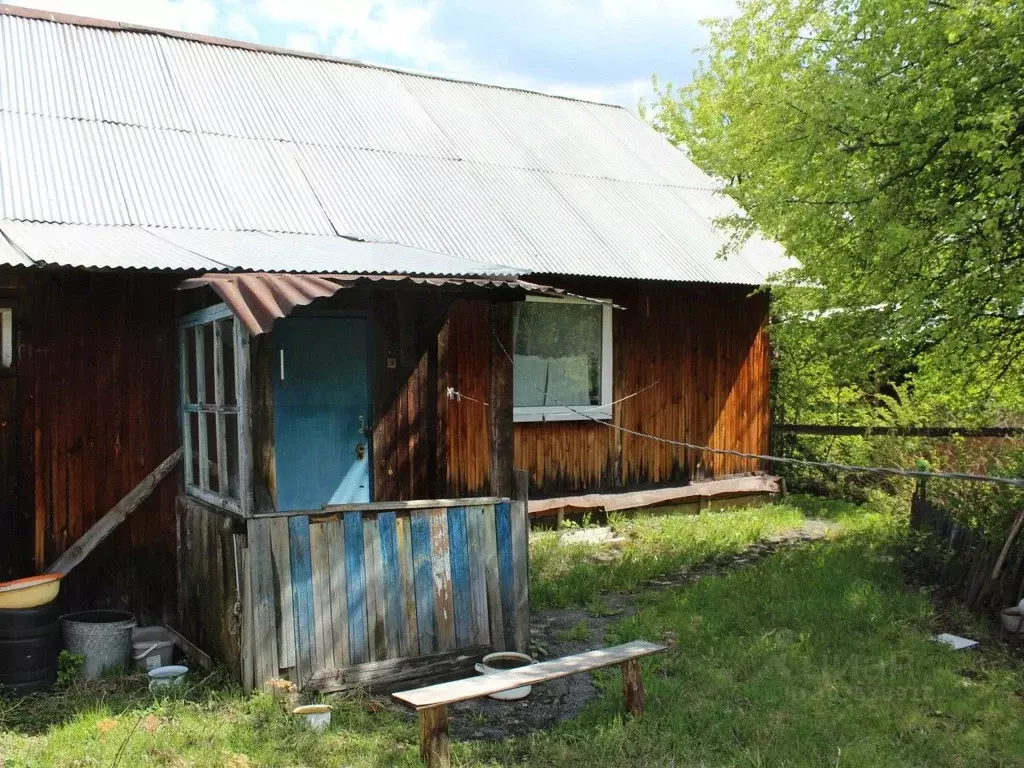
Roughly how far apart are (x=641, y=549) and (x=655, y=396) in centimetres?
234

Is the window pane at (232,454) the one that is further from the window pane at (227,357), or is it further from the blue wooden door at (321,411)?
the blue wooden door at (321,411)

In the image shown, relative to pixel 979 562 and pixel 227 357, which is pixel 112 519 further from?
pixel 979 562

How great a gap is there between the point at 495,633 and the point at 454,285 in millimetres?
2199

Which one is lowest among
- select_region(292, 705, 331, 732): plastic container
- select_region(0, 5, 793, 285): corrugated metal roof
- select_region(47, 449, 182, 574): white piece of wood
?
select_region(292, 705, 331, 732): plastic container

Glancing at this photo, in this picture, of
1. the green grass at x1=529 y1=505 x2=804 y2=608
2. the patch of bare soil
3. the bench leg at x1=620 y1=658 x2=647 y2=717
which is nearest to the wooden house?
the patch of bare soil

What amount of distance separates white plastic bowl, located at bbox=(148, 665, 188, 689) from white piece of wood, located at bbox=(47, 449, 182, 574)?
1.22m

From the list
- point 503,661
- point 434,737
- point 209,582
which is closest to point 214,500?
point 209,582

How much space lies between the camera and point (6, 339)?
6.57 m

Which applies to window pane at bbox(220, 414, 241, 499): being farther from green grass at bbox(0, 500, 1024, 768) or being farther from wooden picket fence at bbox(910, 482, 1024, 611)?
wooden picket fence at bbox(910, 482, 1024, 611)

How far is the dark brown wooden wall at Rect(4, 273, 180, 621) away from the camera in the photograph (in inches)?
261

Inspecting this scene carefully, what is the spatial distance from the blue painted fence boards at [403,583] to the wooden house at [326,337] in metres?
0.02

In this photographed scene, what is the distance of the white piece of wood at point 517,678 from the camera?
455cm

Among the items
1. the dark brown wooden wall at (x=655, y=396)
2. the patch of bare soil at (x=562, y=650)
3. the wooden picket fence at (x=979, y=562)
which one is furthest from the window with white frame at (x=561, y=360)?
the wooden picket fence at (x=979, y=562)

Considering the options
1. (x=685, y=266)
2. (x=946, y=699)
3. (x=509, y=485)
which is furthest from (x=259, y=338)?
(x=685, y=266)
